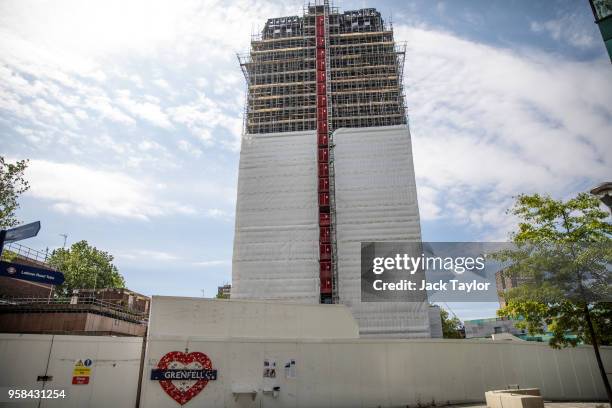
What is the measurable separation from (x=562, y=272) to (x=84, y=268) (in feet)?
189

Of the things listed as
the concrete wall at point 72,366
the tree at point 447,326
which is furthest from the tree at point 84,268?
the tree at point 447,326

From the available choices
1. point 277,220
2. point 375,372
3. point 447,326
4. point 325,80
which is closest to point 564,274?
point 375,372

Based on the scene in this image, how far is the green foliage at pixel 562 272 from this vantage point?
15.4 meters

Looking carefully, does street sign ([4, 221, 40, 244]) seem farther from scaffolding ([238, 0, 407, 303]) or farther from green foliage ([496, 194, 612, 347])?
scaffolding ([238, 0, 407, 303])

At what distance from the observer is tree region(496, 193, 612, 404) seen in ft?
50.3

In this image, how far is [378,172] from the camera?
148 feet

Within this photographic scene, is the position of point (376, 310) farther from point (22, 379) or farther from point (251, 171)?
point (22, 379)

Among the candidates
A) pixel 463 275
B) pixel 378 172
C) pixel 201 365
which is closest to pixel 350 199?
pixel 378 172

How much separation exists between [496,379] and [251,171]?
34.1 meters

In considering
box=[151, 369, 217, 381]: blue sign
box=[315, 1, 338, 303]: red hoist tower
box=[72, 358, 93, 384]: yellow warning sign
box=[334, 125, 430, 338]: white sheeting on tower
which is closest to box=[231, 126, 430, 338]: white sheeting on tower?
box=[334, 125, 430, 338]: white sheeting on tower

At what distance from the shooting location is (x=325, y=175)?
46.3 meters

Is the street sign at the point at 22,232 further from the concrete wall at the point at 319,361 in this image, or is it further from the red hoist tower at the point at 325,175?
the red hoist tower at the point at 325,175

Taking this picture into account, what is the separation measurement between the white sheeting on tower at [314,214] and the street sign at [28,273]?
3042cm

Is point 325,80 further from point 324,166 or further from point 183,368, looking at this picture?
point 183,368
